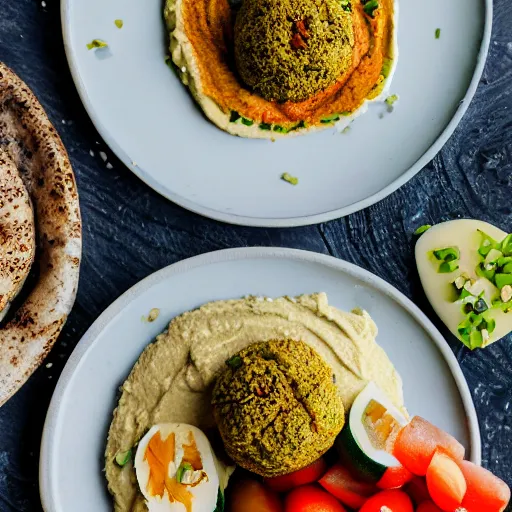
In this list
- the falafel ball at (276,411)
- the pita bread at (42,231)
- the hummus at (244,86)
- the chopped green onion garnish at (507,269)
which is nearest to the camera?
the falafel ball at (276,411)

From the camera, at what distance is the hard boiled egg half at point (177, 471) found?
1858 millimetres

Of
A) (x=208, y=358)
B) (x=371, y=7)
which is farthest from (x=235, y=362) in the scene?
(x=371, y=7)

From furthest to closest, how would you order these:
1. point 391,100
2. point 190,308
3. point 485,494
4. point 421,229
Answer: point 421,229 → point 391,100 → point 190,308 → point 485,494

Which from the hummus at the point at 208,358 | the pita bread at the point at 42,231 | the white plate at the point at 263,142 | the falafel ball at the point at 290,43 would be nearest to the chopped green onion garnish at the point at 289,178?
the white plate at the point at 263,142

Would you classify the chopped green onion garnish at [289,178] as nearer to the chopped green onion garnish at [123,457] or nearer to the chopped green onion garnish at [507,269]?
the chopped green onion garnish at [507,269]

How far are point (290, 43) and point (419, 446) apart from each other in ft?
3.69

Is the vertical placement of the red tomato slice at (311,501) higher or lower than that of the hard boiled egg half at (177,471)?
lower

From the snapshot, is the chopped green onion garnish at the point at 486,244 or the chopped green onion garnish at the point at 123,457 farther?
the chopped green onion garnish at the point at 486,244

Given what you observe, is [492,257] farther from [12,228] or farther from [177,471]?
[12,228]

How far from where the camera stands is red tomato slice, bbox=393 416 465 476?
1.93m

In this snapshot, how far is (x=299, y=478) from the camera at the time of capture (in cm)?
197

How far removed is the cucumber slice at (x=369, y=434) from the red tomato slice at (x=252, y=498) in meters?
0.22

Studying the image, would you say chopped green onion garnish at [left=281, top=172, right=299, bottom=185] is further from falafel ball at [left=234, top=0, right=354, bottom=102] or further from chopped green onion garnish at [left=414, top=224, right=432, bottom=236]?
chopped green onion garnish at [left=414, top=224, right=432, bottom=236]

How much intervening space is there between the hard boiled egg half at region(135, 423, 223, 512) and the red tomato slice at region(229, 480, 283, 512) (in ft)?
0.32
